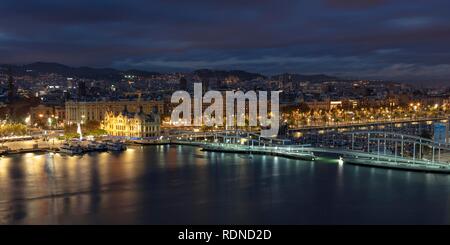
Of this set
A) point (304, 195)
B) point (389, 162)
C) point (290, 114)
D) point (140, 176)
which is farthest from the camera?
point (290, 114)

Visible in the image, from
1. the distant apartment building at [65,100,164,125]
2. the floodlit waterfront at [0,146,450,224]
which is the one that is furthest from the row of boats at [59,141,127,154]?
the distant apartment building at [65,100,164,125]

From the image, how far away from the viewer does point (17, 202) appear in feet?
23.3

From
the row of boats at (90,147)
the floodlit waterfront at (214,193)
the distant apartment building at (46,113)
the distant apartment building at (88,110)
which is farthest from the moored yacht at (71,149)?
the distant apartment building at (46,113)

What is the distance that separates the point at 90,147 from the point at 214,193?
224 inches

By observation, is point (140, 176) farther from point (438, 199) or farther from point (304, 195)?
point (438, 199)

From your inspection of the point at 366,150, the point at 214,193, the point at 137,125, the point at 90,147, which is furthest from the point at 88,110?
the point at 214,193

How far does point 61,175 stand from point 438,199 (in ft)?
18.1

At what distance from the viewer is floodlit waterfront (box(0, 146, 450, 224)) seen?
21.2 feet

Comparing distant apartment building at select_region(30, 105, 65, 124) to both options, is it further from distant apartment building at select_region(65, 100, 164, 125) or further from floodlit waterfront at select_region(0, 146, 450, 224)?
floodlit waterfront at select_region(0, 146, 450, 224)

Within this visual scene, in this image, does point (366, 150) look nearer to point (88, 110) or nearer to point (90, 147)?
point (90, 147)

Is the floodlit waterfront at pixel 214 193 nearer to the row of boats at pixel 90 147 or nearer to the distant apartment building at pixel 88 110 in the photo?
the row of boats at pixel 90 147

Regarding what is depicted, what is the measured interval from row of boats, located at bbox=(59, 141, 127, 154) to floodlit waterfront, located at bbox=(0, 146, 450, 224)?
1288mm
